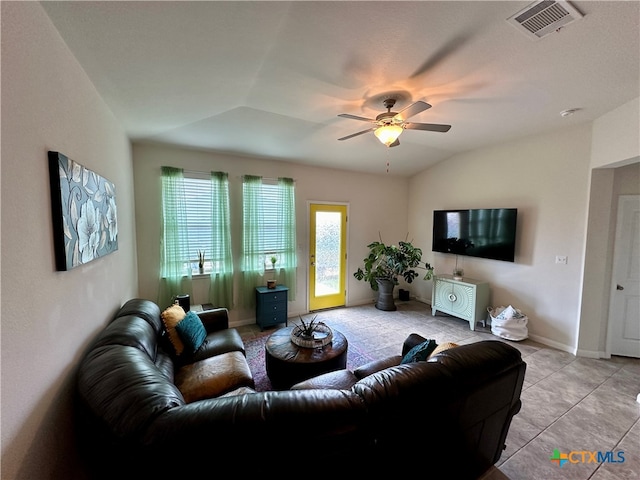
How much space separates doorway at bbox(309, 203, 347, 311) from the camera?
183 inches

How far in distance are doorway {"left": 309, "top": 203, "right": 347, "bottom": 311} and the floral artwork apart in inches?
120

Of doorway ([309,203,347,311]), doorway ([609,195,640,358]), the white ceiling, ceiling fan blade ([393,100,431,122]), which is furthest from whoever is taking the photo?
doorway ([309,203,347,311])

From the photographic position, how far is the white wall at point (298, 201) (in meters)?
3.38

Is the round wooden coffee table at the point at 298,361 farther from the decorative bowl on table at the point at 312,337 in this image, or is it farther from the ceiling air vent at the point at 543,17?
the ceiling air vent at the point at 543,17

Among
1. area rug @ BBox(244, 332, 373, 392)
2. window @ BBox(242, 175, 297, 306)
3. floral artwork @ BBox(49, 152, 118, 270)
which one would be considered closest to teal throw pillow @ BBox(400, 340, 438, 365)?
area rug @ BBox(244, 332, 373, 392)

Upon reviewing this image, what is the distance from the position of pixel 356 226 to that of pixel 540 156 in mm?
2919

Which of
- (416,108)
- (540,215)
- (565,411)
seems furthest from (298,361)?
(540,215)

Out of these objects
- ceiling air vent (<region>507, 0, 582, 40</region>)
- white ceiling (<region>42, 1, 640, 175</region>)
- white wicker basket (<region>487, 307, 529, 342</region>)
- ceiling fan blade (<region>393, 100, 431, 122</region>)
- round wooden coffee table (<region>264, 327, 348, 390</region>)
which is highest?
ceiling air vent (<region>507, 0, 582, 40</region>)

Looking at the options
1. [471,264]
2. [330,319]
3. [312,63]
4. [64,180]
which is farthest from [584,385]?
[64,180]

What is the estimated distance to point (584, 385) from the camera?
2.61m

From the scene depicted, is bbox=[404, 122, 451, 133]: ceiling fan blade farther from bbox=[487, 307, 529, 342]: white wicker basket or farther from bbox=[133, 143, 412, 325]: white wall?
bbox=[487, 307, 529, 342]: white wicker basket

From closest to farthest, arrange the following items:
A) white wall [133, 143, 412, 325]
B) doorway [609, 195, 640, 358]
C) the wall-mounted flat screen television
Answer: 1. doorway [609, 195, 640, 358]
2. white wall [133, 143, 412, 325]
3. the wall-mounted flat screen television

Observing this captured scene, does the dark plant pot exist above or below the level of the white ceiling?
below

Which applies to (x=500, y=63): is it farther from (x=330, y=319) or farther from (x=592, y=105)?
(x=330, y=319)
